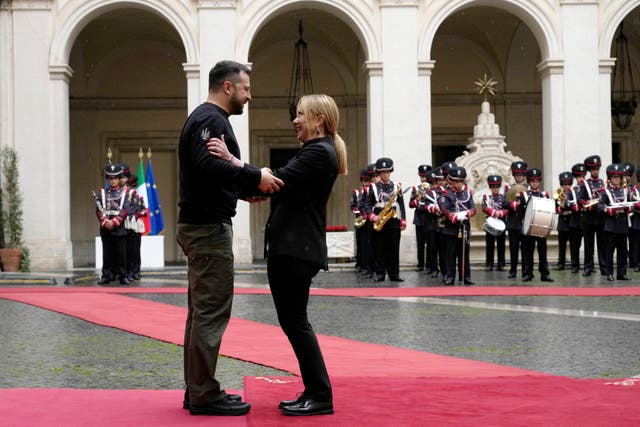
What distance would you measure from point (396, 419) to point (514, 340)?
3569 mm

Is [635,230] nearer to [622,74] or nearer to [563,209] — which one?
[563,209]

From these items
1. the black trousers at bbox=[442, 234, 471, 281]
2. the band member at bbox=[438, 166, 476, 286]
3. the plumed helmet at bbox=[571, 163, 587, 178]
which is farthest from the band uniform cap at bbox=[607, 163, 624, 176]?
the black trousers at bbox=[442, 234, 471, 281]

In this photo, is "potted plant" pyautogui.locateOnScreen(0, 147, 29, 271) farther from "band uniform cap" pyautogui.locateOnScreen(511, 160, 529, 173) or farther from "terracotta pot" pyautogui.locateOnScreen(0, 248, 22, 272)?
"band uniform cap" pyautogui.locateOnScreen(511, 160, 529, 173)

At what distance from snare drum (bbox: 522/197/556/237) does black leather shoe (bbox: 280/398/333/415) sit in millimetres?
10041

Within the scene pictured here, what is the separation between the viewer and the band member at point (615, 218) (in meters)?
15.6

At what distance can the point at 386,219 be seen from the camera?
15750mm

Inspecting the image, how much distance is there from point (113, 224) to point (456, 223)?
16.4ft

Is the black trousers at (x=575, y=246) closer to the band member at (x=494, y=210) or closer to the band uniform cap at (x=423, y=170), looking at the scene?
the band member at (x=494, y=210)

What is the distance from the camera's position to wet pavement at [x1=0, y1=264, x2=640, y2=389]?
6.68 m

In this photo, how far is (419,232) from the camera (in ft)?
60.0

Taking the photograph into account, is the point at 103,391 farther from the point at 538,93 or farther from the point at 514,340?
the point at 538,93

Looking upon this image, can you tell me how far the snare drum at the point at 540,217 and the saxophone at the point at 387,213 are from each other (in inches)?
80.1

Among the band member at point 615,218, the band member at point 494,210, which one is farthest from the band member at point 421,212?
the band member at point 615,218

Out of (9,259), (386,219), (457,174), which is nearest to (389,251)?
(386,219)
